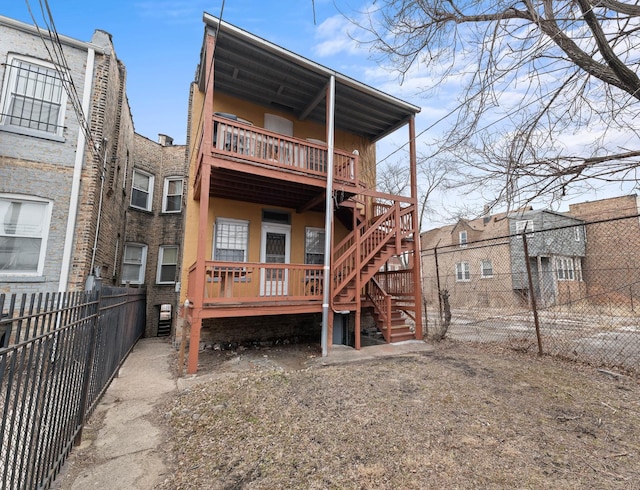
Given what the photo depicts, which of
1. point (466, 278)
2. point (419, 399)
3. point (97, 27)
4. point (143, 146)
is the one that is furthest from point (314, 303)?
point (466, 278)

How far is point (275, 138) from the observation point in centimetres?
706

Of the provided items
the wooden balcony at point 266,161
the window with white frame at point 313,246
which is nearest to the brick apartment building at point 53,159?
the wooden balcony at point 266,161

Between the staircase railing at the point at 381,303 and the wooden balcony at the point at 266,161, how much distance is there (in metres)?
3.00

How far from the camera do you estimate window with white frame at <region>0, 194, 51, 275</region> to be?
5.87 meters

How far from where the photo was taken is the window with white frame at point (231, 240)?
26.6 feet

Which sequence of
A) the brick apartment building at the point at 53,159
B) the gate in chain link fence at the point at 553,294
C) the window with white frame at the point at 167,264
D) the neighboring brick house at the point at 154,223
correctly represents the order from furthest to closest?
the window with white frame at the point at 167,264, the neighboring brick house at the point at 154,223, the gate in chain link fence at the point at 553,294, the brick apartment building at the point at 53,159

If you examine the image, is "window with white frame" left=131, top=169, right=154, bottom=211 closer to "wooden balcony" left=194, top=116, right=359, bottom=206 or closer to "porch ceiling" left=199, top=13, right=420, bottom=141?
"wooden balcony" left=194, top=116, right=359, bottom=206

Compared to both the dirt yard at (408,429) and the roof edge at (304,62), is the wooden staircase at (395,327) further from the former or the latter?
the roof edge at (304,62)

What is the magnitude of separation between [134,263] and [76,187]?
5.53 metres

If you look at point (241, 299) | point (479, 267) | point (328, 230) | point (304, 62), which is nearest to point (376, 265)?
point (328, 230)

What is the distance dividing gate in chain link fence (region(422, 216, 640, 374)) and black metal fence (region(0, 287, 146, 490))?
700 centimetres

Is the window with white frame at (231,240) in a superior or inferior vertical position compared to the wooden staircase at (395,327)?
superior

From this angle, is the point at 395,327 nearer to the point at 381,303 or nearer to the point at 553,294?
the point at 381,303

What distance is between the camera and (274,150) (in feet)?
23.2
